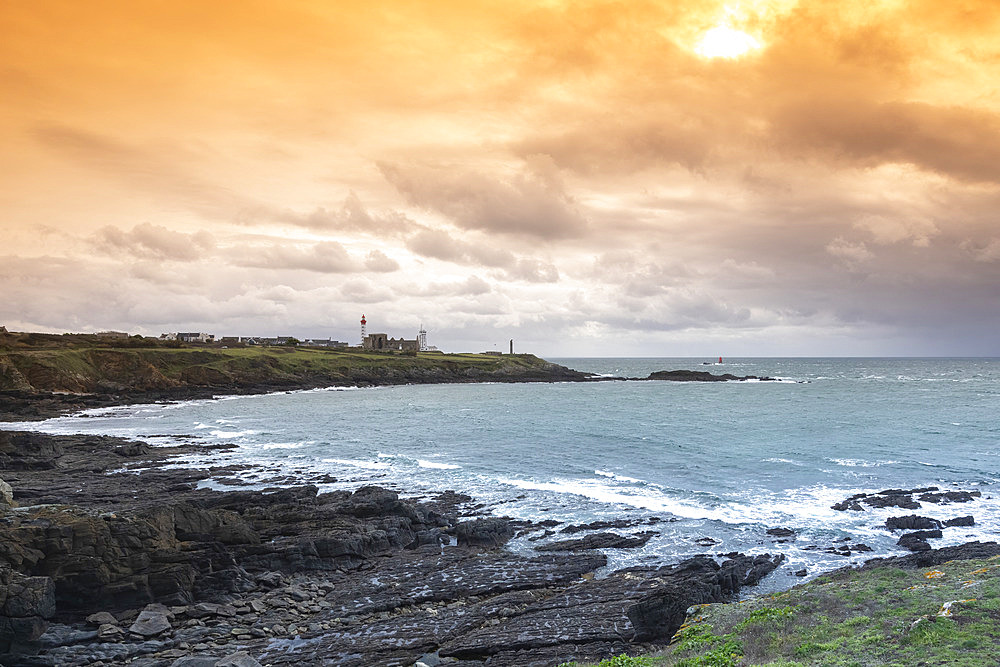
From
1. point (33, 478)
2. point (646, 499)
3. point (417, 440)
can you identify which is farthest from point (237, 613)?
point (417, 440)

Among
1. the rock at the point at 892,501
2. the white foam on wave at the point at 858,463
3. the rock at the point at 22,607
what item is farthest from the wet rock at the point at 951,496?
the rock at the point at 22,607

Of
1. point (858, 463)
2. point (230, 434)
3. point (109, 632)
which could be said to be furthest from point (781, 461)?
point (230, 434)

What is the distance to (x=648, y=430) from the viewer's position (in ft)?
225

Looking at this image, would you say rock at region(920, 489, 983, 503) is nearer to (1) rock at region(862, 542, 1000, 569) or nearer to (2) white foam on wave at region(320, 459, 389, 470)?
(1) rock at region(862, 542, 1000, 569)

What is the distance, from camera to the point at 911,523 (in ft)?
99.8

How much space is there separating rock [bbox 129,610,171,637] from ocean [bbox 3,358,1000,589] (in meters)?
14.5

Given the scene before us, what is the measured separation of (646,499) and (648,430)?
32.6 meters

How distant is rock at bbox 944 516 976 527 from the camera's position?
1201 inches

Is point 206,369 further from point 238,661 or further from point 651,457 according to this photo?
point 238,661

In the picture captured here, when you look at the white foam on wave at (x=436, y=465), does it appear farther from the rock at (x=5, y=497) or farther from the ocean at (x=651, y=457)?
the rock at (x=5, y=497)

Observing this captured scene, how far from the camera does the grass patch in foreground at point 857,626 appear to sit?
12734 mm

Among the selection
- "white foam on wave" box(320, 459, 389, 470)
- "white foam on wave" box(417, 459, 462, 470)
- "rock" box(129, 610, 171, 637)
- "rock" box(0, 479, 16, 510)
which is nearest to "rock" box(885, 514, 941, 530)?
"white foam on wave" box(417, 459, 462, 470)

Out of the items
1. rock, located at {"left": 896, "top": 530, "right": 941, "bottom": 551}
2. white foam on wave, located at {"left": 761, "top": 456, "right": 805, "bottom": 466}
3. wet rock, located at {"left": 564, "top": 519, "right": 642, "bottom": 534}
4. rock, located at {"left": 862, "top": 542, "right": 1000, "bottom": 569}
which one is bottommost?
white foam on wave, located at {"left": 761, "top": 456, "right": 805, "bottom": 466}

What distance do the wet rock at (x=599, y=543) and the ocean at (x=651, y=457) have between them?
636 millimetres
